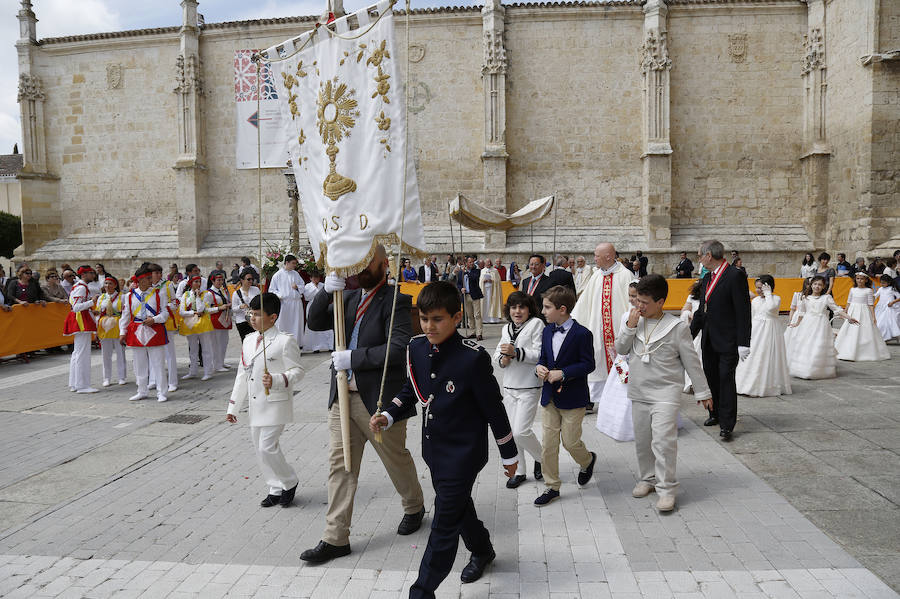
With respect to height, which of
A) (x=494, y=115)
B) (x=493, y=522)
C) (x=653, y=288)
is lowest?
(x=493, y=522)

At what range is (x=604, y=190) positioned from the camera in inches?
914

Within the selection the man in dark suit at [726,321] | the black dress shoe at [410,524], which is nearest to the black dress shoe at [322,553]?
the black dress shoe at [410,524]

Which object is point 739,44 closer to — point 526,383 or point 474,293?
point 474,293

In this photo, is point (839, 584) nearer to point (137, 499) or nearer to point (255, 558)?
point (255, 558)

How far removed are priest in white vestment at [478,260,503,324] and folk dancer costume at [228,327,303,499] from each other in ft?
33.2

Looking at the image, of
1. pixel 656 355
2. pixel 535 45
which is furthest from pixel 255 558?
pixel 535 45

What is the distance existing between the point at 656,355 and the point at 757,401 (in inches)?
161

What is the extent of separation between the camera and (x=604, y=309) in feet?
23.1

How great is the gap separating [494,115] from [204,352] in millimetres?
15895

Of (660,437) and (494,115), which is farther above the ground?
(494,115)

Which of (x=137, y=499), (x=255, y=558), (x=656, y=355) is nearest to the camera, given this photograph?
(x=255, y=558)

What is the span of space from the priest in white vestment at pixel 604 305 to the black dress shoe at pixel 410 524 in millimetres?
3595

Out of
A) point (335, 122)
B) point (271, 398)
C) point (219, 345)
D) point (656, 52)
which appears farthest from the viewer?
point (656, 52)

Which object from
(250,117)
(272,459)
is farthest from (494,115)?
(272,459)
